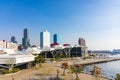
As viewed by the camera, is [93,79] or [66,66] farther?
[66,66]

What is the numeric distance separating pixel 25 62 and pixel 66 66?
26.4 m

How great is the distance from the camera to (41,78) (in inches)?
2758

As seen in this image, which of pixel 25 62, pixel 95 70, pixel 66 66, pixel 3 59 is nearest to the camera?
pixel 95 70

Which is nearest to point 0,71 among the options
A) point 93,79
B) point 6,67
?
point 6,67

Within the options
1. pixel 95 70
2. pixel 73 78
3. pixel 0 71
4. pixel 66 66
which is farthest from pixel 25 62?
pixel 95 70

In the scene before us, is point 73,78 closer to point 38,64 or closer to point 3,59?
point 3,59

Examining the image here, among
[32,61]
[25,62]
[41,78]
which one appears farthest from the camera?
[32,61]

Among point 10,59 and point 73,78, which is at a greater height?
point 10,59

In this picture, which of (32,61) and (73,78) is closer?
(73,78)

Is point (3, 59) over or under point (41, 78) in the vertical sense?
over

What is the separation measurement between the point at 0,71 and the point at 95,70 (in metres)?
39.1

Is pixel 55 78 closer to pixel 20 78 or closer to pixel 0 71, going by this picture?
pixel 20 78

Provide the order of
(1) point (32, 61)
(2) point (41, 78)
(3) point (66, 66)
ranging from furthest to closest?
(1) point (32, 61), (3) point (66, 66), (2) point (41, 78)

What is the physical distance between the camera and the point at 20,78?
6819 cm
